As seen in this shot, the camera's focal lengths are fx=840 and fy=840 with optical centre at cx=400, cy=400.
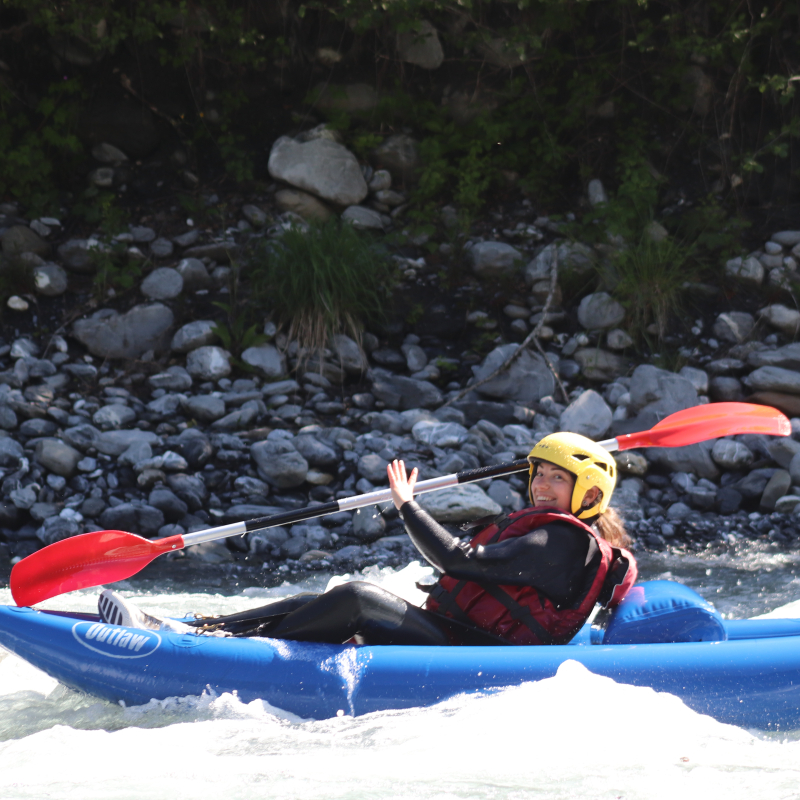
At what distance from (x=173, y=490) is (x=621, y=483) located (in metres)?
2.67

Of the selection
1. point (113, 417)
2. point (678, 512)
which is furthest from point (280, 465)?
point (678, 512)

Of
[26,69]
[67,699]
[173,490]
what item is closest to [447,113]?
[26,69]

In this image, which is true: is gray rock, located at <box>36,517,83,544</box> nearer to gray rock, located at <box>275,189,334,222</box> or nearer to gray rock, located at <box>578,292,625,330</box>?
gray rock, located at <box>275,189,334,222</box>

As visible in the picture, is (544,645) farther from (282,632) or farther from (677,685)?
(282,632)

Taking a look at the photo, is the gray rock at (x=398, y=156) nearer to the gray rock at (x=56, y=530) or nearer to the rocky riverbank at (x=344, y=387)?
the rocky riverbank at (x=344, y=387)

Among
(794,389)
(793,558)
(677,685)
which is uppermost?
(794,389)

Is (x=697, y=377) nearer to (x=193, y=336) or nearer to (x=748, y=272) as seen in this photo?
(x=748, y=272)

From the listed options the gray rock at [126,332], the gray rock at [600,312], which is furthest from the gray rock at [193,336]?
the gray rock at [600,312]

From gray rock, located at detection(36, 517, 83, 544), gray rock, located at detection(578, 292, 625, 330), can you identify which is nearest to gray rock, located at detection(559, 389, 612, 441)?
gray rock, located at detection(578, 292, 625, 330)

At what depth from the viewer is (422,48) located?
744 centimetres

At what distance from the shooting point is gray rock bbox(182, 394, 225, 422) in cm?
537

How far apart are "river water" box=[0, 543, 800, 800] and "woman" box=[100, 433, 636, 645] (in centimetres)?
22

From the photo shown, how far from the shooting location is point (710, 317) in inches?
255

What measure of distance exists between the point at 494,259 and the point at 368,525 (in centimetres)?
295
